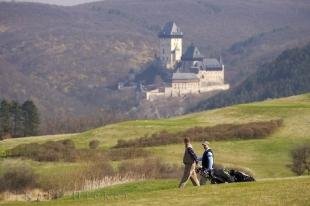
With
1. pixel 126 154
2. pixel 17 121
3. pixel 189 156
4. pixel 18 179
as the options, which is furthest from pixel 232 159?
pixel 17 121

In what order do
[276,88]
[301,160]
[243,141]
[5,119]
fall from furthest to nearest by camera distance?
[276,88] < [5,119] < [243,141] < [301,160]

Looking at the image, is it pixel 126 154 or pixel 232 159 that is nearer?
pixel 232 159

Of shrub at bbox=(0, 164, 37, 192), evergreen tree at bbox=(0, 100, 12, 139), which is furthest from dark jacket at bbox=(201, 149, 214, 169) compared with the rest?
evergreen tree at bbox=(0, 100, 12, 139)

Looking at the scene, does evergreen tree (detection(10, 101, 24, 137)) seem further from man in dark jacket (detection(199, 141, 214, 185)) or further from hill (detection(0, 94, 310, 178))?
man in dark jacket (detection(199, 141, 214, 185))

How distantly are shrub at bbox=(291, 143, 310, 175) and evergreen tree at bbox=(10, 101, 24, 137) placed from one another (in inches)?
1993

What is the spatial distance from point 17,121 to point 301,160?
54.6 metres

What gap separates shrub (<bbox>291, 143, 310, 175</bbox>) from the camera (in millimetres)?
47478

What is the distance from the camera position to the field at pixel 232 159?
27.3 metres

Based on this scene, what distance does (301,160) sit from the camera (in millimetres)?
48406

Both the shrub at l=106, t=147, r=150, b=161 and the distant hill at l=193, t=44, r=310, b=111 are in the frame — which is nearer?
the shrub at l=106, t=147, r=150, b=161

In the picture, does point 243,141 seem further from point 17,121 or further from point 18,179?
point 17,121

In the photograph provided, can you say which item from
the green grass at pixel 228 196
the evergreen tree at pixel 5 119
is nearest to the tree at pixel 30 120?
the evergreen tree at pixel 5 119

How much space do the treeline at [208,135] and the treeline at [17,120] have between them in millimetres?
34644

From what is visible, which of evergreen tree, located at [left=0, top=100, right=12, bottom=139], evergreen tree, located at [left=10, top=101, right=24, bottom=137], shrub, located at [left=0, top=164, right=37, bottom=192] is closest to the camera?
shrub, located at [left=0, top=164, right=37, bottom=192]
